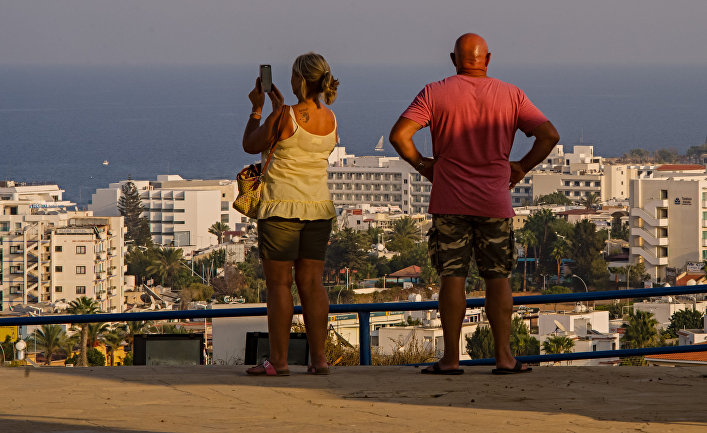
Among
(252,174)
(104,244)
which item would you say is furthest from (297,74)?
(104,244)

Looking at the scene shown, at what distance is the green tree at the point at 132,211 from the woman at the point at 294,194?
72.9 meters

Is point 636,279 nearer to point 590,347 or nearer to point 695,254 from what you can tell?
point 695,254

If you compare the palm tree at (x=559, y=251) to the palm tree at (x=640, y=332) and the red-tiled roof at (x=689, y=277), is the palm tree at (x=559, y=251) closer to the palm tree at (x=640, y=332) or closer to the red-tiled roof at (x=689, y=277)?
the red-tiled roof at (x=689, y=277)

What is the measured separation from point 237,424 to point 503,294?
1.14 metres

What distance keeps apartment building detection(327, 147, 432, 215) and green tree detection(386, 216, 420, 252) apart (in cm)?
2646

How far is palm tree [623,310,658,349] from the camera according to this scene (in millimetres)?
31812

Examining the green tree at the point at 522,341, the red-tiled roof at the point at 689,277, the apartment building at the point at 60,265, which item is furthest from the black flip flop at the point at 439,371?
the apartment building at the point at 60,265

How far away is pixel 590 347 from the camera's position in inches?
1146

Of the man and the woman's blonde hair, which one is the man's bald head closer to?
the man

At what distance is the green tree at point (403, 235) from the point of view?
6706 cm

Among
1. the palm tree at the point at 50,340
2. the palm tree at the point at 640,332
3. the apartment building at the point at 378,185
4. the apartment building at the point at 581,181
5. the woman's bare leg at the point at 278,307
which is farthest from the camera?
the apartment building at the point at 378,185

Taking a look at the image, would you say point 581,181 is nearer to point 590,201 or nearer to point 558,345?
point 590,201

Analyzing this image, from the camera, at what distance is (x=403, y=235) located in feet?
234

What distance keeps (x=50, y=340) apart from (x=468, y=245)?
90.7 ft
